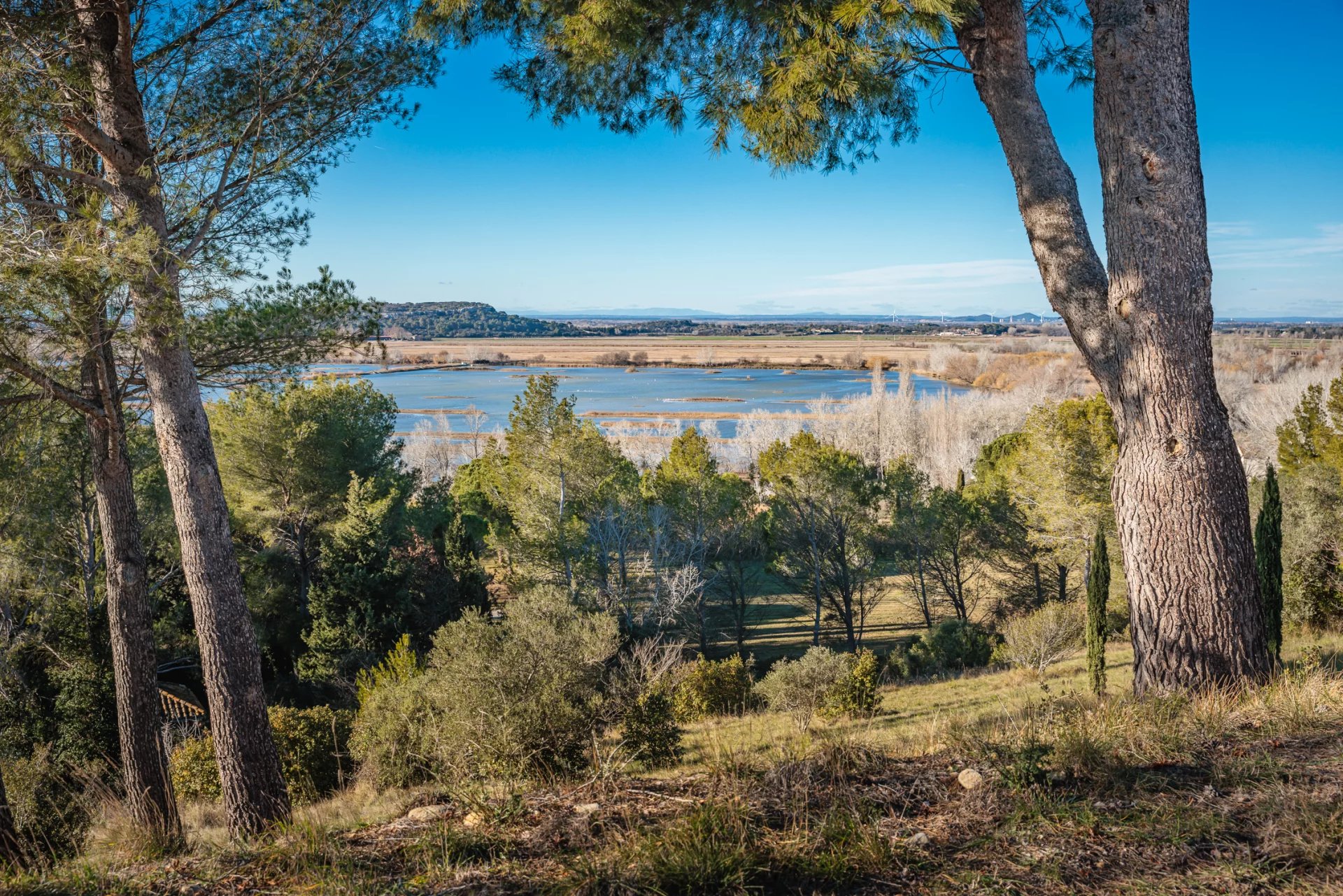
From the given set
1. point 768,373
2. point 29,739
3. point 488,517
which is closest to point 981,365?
point 768,373

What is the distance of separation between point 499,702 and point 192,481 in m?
3.10

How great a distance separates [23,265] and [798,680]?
12.5 m

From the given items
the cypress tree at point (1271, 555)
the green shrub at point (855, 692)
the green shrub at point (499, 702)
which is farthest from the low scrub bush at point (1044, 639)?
the green shrub at point (499, 702)

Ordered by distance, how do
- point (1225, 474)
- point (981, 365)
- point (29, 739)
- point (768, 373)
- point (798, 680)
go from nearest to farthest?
point (1225, 474)
point (29, 739)
point (798, 680)
point (981, 365)
point (768, 373)

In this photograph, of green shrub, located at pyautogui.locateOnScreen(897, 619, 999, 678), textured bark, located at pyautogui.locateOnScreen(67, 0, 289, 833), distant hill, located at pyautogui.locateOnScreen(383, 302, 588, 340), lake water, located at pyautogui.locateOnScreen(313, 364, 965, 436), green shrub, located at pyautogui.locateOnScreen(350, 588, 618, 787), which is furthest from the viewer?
lake water, located at pyautogui.locateOnScreen(313, 364, 965, 436)

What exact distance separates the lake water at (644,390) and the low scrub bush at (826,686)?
40238mm

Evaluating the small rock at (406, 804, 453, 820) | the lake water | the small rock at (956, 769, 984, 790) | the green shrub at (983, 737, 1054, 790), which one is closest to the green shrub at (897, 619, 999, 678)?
the green shrub at (983, 737, 1054, 790)

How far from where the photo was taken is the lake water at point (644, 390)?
71875 millimetres

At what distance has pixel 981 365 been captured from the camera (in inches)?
3036

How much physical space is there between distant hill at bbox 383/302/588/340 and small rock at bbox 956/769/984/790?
5897 mm

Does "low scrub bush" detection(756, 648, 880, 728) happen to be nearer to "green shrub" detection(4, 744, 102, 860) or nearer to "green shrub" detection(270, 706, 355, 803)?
"green shrub" detection(270, 706, 355, 803)

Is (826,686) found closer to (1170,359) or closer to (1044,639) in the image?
(1044,639)

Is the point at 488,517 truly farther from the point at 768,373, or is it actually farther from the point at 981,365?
the point at 768,373

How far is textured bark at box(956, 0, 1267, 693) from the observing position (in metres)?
3.77
